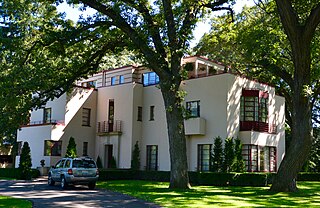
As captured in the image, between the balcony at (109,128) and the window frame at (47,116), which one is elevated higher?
the window frame at (47,116)

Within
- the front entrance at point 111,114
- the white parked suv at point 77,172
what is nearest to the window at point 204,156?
the front entrance at point 111,114

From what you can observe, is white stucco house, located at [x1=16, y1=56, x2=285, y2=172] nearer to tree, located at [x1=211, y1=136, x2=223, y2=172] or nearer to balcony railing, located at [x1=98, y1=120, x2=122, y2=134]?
balcony railing, located at [x1=98, y1=120, x2=122, y2=134]

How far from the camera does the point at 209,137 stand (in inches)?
1226

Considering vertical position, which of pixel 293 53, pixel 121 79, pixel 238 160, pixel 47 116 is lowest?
pixel 238 160

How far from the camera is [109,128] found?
1425 inches

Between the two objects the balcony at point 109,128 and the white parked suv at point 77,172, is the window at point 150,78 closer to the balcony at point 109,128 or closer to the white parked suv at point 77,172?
the balcony at point 109,128

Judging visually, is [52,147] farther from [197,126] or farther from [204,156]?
[204,156]

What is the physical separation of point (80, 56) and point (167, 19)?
6.58 metres

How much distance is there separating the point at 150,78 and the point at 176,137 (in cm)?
1443

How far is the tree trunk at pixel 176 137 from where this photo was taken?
22297 millimetres

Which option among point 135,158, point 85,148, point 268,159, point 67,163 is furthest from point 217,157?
point 85,148

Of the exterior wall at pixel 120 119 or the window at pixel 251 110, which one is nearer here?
the window at pixel 251 110

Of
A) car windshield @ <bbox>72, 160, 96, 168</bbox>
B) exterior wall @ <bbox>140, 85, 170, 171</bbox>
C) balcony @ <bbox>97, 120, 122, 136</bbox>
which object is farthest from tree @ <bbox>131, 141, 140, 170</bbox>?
car windshield @ <bbox>72, 160, 96, 168</bbox>

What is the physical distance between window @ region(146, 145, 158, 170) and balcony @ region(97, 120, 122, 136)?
2.86 m
